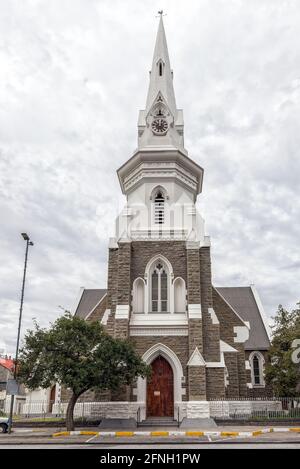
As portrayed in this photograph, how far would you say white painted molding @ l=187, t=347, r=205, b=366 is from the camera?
2394 centimetres

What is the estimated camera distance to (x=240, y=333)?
96.3 feet

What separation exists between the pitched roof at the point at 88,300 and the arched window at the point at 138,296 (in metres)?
13.9

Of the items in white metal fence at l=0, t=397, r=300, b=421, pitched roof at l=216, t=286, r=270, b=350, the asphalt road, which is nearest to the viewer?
the asphalt road

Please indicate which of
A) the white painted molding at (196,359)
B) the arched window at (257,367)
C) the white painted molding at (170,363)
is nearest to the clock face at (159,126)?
the white painted molding at (170,363)

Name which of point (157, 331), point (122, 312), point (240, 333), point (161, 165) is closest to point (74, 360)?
point (122, 312)

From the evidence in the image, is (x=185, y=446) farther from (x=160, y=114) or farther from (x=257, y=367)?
(x=257, y=367)

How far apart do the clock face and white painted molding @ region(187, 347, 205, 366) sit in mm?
14747

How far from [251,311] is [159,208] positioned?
17.4m

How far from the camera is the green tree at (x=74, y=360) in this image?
20.5 meters

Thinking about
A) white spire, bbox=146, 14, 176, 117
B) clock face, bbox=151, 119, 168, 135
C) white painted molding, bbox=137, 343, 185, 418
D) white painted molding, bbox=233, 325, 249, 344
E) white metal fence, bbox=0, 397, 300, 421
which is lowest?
white metal fence, bbox=0, 397, 300, 421

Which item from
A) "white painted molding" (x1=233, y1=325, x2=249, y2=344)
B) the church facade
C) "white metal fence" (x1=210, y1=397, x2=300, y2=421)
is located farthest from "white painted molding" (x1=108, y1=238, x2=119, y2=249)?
"white metal fence" (x1=210, y1=397, x2=300, y2=421)

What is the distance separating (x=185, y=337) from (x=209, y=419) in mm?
4398

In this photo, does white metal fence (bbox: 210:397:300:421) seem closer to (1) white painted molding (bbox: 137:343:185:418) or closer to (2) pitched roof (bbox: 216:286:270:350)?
(1) white painted molding (bbox: 137:343:185:418)

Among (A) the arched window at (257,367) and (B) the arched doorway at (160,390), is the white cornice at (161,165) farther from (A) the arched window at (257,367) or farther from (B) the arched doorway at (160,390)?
(A) the arched window at (257,367)
